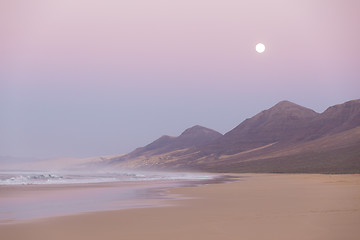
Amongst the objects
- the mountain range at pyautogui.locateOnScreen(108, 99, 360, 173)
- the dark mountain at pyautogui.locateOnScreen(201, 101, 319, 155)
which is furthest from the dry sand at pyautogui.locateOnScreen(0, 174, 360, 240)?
the dark mountain at pyautogui.locateOnScreen(201, 101, 319, 155)

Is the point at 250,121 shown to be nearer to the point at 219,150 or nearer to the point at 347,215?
the point at 219,150

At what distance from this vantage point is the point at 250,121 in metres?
176

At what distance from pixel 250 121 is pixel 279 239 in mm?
169848

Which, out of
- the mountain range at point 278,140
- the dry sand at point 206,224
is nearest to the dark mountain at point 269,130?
the mountain range at point 278,140

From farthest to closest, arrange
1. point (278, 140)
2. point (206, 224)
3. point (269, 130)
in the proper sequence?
point (269, 130)
point (278, 140)
point (206, 224)

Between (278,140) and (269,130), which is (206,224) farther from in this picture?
(269,130)

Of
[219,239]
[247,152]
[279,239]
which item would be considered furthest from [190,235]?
[247,152]

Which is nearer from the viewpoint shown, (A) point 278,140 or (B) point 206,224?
(B) point 206,224

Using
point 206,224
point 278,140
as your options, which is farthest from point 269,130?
point 206,224

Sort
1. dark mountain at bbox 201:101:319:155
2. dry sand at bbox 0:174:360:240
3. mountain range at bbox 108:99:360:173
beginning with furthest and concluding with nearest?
dark mountain at bbox 201:101:319:155 → mountain range at bbox 108:99:360:173 → dry sand at bbox 0:174:360:240

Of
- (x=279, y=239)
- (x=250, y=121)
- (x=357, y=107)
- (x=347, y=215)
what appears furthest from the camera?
(x=250, y=121)

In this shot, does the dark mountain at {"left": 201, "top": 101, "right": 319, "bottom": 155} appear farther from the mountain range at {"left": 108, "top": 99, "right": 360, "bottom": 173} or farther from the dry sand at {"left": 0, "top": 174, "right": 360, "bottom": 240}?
the dry sand at {"left": 0, "top": 174, "right": 360, "bottom": 240}

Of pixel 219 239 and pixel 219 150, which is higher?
pixel 219 150

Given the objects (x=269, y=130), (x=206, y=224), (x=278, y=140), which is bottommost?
(x=206, y=224)
